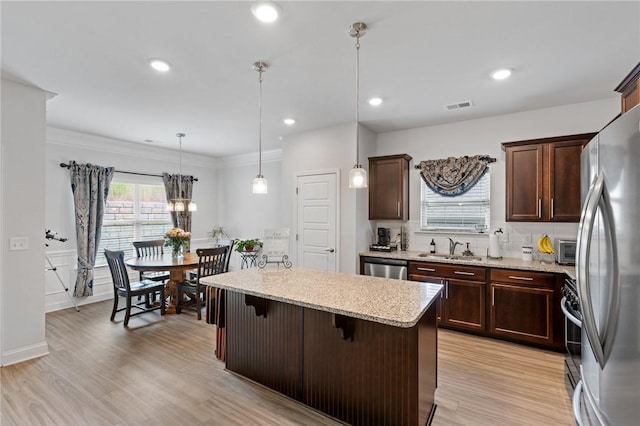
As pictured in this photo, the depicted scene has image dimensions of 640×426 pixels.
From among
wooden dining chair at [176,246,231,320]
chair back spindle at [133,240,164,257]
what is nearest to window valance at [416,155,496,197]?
wooden dining chair at [176,246,231,320]

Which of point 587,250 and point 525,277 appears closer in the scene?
point 587,250

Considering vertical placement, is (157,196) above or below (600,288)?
above

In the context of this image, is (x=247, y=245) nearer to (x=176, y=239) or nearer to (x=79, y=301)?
(x=176, y=239)

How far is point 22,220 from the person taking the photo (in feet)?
10.0

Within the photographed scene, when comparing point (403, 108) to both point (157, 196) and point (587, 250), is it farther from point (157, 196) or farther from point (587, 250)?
point (157, 196)

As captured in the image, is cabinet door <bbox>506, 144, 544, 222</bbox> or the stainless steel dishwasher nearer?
cabinet door <bbox>506, 144, 544, 222</bbox>

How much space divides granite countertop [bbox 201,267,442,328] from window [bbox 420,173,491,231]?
2235mm

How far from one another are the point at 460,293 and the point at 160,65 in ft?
13.2

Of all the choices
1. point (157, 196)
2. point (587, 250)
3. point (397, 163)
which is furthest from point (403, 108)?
point (157, 196)

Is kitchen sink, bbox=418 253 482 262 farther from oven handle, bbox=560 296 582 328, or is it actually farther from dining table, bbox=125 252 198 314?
dining table, bbox=125 252 198 314

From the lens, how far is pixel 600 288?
1439 mm

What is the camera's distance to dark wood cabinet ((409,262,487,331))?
3.57 metres

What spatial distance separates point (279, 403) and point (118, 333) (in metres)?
2.59

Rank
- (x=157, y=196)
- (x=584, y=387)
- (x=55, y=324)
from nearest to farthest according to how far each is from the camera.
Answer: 1. (x=584, y=387)
2. (x=55, y=324)
3. (x=157, y=196)
